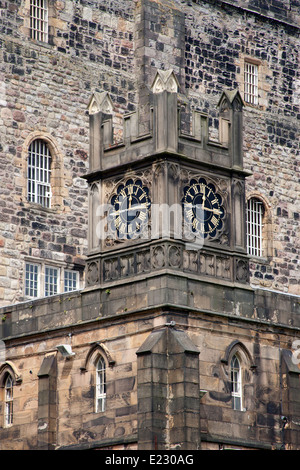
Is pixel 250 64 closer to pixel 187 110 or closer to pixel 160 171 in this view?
pixel 187 110

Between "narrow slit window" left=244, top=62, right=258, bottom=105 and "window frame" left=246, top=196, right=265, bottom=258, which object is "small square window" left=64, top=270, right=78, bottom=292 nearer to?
"window frame" left=246, top=196, right=265, bottom=258

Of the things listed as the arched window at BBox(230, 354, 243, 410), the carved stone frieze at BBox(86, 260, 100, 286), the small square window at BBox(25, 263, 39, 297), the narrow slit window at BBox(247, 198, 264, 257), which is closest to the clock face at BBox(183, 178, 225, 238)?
the carved stone frieze at BBox(86, 260, 100, 286)

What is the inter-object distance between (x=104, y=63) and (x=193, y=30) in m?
4.23

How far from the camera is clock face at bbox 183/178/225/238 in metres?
41.1

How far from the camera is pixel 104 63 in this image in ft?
168

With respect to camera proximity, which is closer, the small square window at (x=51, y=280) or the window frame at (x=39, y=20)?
the small square window at (x=51, y=280)

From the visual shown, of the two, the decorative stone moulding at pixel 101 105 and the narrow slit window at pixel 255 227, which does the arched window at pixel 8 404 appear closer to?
the decorative stone moulding at pixel 101 105

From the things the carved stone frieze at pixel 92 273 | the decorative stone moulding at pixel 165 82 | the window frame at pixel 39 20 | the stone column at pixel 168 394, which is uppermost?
the window frame at pixel 39 20

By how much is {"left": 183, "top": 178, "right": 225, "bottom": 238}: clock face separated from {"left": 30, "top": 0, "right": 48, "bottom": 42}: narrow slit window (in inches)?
419

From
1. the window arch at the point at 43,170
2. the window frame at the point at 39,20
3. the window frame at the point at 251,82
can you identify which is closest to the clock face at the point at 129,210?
the window arch at the point at 43,170

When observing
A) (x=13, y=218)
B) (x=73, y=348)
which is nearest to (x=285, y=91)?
(x=13, y=218)

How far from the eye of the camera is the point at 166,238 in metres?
40.1

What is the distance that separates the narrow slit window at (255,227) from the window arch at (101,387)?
1359cm

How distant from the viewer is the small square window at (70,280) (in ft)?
159
